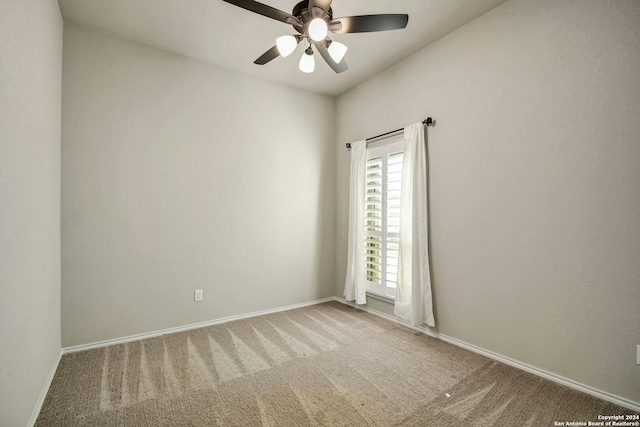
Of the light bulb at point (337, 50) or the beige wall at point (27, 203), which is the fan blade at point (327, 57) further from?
the beige wall at point (27, 203)

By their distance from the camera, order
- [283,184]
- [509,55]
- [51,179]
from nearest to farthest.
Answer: [51,179]
[509,55]
[283,184]

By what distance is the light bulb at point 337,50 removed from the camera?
2.03m

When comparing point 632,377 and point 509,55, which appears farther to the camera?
point 509,55

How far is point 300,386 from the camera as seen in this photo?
1.97m

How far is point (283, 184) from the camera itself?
3.63 metres

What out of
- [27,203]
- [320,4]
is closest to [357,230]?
[320,4]

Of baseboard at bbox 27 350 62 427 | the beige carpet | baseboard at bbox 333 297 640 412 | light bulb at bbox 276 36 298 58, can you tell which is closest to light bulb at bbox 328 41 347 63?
light bulb at bbox 276 36 298 58

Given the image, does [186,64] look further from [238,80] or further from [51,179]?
[51,179]

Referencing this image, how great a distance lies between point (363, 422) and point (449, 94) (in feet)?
8.78

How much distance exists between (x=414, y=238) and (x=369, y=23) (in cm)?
188

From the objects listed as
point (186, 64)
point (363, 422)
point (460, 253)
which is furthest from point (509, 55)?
point (186, 64)

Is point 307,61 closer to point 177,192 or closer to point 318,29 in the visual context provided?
point 318,29

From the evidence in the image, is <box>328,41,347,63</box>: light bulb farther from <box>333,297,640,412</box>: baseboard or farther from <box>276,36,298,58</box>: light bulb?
<box>333,297,640,412</box>: baseboard

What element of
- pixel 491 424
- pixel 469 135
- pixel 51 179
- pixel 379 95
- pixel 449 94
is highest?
pixel 379 95
